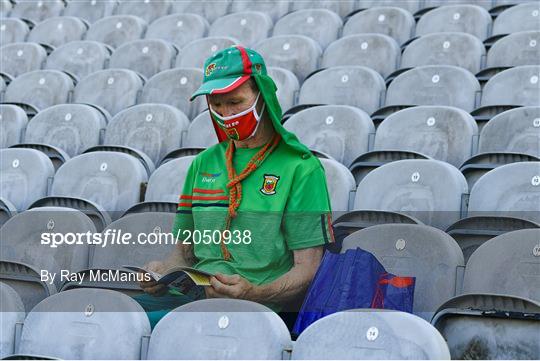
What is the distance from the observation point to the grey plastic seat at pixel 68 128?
395 cm

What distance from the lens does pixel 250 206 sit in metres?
2.25

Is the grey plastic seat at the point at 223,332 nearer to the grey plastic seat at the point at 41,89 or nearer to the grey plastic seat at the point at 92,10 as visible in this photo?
the grey plastic seat at the point at 41,89

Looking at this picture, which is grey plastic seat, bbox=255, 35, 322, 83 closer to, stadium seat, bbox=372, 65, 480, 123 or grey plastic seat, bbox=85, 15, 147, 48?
stadium seat, bbox=372, 65, 480, 123

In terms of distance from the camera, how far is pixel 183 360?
201 centimetres

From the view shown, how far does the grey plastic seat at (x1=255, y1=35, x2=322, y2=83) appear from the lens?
4395 mm

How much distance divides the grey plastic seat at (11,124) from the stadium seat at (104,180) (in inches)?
27.0

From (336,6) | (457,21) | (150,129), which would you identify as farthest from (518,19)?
(150,129)

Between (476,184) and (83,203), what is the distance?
3.94ft

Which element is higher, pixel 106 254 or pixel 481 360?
pixel 481 360

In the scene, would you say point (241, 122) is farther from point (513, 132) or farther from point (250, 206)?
point (513, 132)

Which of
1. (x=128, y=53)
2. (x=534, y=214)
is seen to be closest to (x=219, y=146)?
(x=534, y=214)

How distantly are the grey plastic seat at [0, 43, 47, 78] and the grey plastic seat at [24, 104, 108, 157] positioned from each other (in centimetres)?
94

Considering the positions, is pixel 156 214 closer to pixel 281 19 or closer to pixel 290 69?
pixel 290 69

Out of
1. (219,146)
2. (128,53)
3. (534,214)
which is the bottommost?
(128,53)
